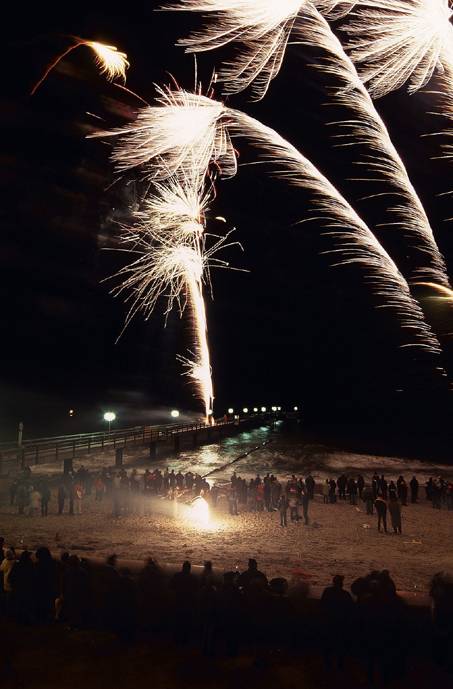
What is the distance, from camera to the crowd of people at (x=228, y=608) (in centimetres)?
539

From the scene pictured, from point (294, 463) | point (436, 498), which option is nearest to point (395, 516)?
point (436, 498)

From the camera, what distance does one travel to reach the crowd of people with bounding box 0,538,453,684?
539 cm

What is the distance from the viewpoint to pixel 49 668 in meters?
5.33

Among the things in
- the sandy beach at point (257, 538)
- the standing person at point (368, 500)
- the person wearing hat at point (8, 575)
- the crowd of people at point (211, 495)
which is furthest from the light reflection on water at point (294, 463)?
the person wearing hat at point (8, 575)

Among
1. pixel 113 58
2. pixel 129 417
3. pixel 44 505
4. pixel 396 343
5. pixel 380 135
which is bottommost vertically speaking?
pixel 44 505

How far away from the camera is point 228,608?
5676 mm

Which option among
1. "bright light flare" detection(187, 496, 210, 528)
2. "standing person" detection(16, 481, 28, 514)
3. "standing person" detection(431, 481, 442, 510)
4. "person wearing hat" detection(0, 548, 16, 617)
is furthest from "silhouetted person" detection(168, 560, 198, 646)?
"standing person" detection(431, 481, 442, 510)

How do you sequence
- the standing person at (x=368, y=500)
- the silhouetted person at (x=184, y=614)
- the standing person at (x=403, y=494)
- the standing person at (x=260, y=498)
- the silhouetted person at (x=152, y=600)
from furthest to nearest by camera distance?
the standing person at (x=403, y=494)
the standing person at (x=260, y=498)
the standing person at (x=368, y=500)
the silhouetted person at (x=152, y=600)
the silhouetted person at (x=184, y=614)

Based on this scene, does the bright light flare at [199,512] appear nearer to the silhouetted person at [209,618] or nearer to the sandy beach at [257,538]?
the sandy beach at [257,538]

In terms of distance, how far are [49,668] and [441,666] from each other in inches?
181

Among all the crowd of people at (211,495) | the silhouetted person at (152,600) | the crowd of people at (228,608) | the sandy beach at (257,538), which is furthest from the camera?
the crowd of people at (211,495)

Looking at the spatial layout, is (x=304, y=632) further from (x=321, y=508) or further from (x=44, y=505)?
(x=321, y=508)

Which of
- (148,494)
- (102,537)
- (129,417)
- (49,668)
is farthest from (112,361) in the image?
(49,668)

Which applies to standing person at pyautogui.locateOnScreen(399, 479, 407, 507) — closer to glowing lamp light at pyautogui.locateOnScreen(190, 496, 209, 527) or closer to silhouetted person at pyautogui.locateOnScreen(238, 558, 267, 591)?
glowing lamp light at pyautogui.locateOnScreen(190, 496, 209, 527)
